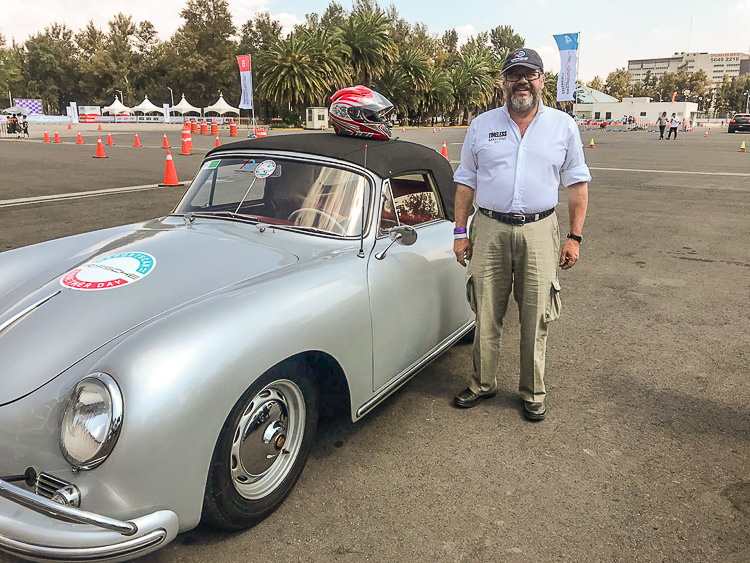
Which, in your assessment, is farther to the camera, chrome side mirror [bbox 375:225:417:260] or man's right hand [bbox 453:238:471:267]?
man's right hand [bbox 453:238:471:267]

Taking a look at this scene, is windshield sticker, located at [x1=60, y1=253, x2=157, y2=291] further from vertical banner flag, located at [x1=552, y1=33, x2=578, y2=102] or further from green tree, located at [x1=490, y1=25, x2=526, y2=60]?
green tree, located at [x1=490, y1=25, x2=526, y2=60]

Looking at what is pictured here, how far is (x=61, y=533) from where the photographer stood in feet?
5.78

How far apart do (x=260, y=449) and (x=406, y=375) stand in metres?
1.10

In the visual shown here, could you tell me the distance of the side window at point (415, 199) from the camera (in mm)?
3533

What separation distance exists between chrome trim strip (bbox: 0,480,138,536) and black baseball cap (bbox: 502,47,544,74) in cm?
273

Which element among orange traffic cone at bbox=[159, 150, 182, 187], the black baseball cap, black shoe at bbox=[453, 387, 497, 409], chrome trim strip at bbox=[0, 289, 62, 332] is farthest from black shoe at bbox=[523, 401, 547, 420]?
orange traffic cone at bbox=[159, 150, 182, 187]

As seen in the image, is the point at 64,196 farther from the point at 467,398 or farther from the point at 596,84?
the point at 596,84

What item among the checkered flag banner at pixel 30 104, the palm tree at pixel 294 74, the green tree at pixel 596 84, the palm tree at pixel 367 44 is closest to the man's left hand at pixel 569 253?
the palm tree at pixel 294 74

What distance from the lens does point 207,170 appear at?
12.1 feet

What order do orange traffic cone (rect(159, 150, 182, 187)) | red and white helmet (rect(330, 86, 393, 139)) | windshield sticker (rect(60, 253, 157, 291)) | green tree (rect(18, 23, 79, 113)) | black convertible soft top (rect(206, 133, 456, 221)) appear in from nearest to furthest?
windshield sticker (rect(60, 253, 157, 291)) → black convertible soft top (rect(206, 133, 456, 221)) → red and white helmet (rect(330, 86, 393, 139)) → orange traffic cone (rect(159, 150, 182, 187)) → green tree (rect(18, 23, 79, 113))

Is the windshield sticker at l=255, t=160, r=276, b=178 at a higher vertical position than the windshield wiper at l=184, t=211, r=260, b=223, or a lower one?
higher

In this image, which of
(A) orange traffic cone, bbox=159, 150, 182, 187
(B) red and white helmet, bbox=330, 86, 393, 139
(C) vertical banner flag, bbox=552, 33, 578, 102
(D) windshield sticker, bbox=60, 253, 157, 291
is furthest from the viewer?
(C) vertical banner flag, bbox=552, 33, 578, 102

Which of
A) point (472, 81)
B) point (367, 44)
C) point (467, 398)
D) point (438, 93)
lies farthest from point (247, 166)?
point (472, 81)

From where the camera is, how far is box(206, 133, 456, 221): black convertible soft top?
3.35m
